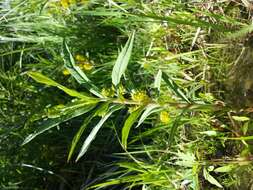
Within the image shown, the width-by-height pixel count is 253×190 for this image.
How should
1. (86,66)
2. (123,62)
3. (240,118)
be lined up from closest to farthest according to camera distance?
1. (123,62)
2. (240,118)
3. (86,66)

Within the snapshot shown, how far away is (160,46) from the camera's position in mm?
1401

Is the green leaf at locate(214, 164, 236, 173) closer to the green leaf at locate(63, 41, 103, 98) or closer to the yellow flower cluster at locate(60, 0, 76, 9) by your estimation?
the green leaf at locate(63, 41, 103, 98)

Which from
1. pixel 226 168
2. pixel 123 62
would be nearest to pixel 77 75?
pixel 123 62

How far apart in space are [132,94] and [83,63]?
0.42m

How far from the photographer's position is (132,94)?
3.45 feet

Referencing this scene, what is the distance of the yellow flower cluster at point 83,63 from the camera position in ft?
4.66

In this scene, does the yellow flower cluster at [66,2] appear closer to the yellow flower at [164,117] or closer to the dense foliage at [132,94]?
the dense foliage at [132,94]

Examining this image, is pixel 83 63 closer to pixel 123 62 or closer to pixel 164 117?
pixel 164 117

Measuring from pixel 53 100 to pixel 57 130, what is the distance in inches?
3.9

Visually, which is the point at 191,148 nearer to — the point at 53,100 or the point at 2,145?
the point at 53,100

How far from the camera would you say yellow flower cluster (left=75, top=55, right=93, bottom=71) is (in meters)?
1.42

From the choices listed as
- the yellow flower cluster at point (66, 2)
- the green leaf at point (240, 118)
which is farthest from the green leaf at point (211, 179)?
the yellow flower cluster at point (66, 2)

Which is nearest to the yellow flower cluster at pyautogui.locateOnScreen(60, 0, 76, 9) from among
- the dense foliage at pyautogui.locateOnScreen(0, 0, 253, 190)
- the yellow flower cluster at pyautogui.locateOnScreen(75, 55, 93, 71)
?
the dense foliage at pyautogui.locateOnScreen(0, 0, 253, 190)

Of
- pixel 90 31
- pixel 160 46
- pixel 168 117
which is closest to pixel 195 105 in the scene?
pixel 168 117
